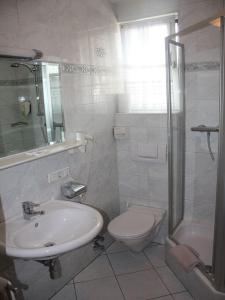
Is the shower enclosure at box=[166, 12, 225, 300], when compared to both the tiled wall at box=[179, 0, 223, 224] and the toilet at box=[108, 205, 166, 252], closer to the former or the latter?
the tiled wall at box=[179, 0, 223, 224]

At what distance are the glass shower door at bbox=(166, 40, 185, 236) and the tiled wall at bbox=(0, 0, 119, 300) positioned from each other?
26.2 inches

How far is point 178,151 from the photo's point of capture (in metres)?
2.51

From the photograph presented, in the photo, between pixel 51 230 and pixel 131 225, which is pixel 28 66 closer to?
pixel 51 230

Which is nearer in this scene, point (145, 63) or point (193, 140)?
point (193, 140)

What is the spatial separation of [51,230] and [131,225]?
0.91 metres

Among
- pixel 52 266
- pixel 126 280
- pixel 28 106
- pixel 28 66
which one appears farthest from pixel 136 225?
pixel 28 66

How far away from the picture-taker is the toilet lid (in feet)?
7.40

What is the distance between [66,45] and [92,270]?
2012 mm

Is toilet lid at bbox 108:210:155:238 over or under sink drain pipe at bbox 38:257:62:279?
under

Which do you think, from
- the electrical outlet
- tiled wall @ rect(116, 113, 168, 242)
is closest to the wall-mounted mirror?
the electrical outlet

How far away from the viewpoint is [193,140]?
2.49m

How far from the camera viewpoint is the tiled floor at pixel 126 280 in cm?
213

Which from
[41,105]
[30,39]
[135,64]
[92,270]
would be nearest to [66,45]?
[30,39]

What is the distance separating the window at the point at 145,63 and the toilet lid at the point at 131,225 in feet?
3.60
